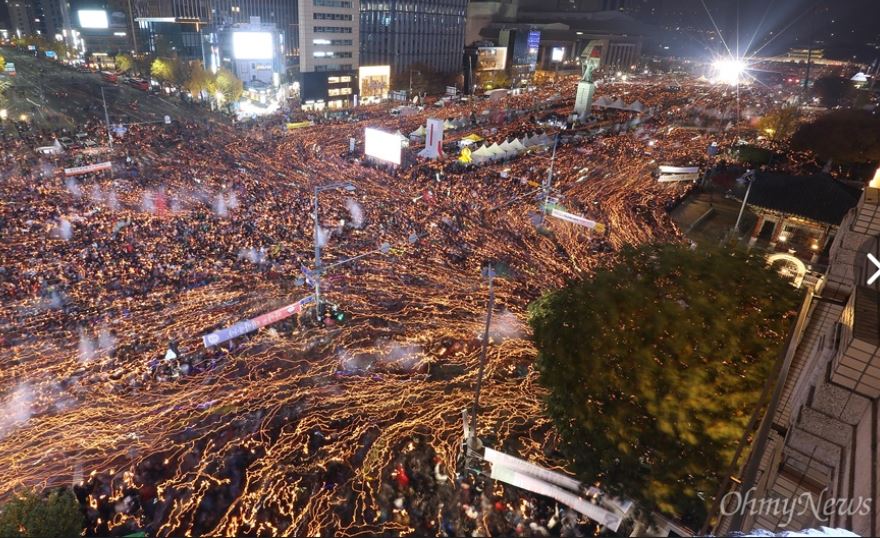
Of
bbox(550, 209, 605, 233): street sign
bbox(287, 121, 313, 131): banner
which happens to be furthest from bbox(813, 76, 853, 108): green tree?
bbox(287, 121, 313, 131): banner

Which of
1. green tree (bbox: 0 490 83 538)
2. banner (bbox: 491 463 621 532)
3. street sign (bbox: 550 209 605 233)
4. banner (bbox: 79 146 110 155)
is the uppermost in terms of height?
street sign (bbox: 550 209 605 233)

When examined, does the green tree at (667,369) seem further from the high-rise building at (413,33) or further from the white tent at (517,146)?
the high-rise building at (413,33)

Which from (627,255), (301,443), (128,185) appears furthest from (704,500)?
(128,185)

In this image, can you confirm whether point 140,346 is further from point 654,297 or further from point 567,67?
point 567,67

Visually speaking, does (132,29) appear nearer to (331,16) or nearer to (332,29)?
(331,16)

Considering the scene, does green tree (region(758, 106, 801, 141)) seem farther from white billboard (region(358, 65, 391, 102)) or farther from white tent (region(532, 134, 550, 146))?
white billboard (region(358, 65, 391, 102))

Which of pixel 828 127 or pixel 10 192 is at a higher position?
pixel 828 127
